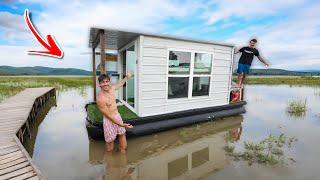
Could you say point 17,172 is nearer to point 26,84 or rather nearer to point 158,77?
point 158,77

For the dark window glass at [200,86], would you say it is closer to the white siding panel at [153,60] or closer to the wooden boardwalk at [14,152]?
the white siding panel at [153,60]

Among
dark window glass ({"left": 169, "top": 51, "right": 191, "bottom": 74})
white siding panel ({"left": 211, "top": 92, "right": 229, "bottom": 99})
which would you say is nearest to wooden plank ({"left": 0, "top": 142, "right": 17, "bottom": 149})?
dark window glass ({"left": 169, "top": 51, "right": 191, "bottom": 74})

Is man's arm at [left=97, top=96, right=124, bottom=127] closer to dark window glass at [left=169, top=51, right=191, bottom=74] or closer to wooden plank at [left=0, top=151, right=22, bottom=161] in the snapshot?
wooden plank at [left=0, top=151, right=22, bottom=161]

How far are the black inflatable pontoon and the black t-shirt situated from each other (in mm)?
2064

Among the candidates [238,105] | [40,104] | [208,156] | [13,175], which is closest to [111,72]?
[40,104]

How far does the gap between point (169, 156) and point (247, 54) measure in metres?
6.59

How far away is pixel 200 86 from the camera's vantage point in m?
8.84

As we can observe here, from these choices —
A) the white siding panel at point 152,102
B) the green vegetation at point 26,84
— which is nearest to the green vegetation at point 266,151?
the white siding panel at point 152,102

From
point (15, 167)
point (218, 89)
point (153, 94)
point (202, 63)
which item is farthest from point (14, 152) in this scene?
point (218, 89)

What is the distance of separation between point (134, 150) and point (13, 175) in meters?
2.95

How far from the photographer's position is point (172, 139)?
23.3ft

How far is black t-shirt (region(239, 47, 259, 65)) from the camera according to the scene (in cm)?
1021

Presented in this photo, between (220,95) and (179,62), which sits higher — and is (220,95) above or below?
below

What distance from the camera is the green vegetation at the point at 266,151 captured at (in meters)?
5.44
